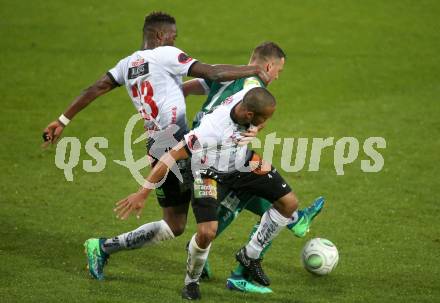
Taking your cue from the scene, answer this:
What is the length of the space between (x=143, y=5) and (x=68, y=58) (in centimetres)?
404

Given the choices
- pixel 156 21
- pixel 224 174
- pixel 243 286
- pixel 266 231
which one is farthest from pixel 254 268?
pixel 156 21

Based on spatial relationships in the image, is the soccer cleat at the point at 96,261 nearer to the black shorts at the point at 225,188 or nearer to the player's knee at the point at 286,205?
the black shorts at the point at 225,188

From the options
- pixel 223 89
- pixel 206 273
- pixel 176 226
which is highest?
pixel 223 89

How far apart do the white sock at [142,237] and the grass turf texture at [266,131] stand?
12.6 inches

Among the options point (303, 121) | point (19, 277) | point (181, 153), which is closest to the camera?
point (181, 153)

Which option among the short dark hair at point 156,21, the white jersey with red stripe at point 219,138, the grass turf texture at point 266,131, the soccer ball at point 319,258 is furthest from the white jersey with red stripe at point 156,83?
the soccer ball at point 319,258

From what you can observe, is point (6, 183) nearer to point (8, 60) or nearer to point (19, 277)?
point (19, 277)

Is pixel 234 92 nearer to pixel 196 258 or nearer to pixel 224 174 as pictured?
pixel 224 174

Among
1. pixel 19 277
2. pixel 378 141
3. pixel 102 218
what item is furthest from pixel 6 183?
pixel 378 141

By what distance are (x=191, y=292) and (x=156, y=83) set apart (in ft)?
7.05

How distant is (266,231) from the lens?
8594mm

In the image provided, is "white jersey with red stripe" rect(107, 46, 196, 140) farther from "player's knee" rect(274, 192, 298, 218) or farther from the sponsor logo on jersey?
"player's knee" rect(274, 192, 298, 218)

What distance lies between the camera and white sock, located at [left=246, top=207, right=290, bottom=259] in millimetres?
8578

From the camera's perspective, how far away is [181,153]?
800cm
